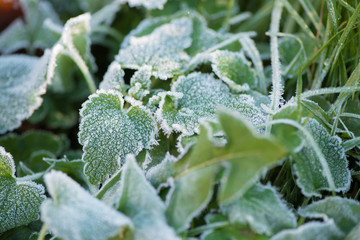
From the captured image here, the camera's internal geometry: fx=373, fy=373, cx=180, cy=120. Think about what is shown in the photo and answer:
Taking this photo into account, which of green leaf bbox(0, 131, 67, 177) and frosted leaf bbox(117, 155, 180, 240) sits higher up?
→ frosted leaf bbox(117, 155, 180, 240)

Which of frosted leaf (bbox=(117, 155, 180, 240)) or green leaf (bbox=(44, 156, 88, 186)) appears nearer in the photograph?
frosted leaf (bbox=(117, 155, 180, 240))

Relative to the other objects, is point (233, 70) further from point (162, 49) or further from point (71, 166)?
point (71, 166)

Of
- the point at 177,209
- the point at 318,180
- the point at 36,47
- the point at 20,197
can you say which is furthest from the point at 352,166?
the point at 36,47

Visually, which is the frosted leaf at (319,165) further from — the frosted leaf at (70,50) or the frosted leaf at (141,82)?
the frosted leaf at (70,50)

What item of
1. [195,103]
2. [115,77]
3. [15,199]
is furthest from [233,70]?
[15,199]

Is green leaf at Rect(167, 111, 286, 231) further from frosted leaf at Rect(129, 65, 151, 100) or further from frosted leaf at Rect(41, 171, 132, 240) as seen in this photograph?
frosted leaf at Rect(129, 65, 151, 100)

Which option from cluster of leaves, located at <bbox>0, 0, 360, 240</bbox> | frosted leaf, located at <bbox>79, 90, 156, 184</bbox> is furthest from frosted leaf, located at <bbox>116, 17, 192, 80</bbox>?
frosted leaf, located at <bbox>79, 90, 156, 184</bbox>

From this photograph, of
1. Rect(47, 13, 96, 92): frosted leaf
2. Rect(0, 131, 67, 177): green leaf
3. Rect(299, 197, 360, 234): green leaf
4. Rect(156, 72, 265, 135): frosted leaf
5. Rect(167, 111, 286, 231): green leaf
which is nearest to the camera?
Rect(167, 111, 286, 231): green leaf
